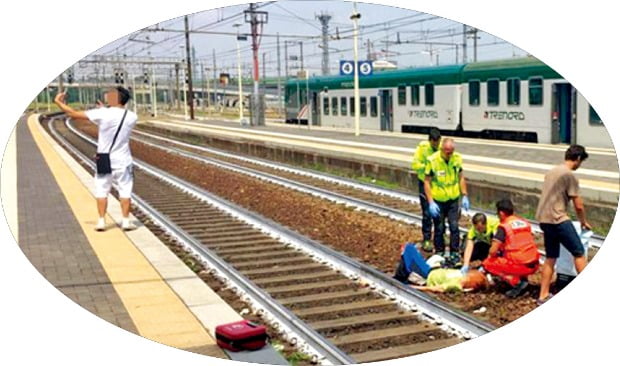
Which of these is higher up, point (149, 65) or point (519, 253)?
point (149, 65)

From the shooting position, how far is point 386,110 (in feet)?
36.8

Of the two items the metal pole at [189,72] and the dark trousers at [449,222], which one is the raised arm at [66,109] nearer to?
the metal pole at [189,72]

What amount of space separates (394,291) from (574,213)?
2015mm

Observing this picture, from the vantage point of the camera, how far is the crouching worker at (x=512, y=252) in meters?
7.70

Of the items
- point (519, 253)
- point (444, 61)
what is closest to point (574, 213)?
point (519, 253)

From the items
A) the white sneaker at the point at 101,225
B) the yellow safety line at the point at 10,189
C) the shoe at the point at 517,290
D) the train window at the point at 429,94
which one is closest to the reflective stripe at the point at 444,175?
the train window at the point at 429,94

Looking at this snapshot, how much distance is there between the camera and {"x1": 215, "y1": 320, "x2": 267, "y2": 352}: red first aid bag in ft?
21.0

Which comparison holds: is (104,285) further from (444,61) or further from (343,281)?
(444,61)

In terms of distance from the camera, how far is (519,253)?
775 cm

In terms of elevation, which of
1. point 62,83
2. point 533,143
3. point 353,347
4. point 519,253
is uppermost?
point 62,83

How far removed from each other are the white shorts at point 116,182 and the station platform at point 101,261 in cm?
51

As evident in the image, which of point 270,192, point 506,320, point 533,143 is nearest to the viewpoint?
point 506,320

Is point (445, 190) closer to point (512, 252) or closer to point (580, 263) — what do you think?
point (512, 252)

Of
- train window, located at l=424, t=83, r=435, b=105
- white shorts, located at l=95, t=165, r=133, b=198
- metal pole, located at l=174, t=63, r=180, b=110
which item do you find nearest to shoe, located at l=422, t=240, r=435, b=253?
train window, located at l=424, t=83, r=435, b=105
